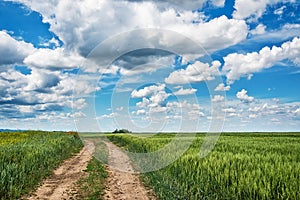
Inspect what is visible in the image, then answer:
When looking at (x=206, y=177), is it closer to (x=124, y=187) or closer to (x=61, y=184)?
(x=124, y=187)

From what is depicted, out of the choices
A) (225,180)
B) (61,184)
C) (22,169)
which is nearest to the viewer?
(225,180)

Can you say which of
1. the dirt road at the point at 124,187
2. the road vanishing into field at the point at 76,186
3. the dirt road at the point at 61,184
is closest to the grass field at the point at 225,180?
the dirt road at the point at 124,187

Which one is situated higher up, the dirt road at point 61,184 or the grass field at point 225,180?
the grass field at point 225,180

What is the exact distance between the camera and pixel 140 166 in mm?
16906

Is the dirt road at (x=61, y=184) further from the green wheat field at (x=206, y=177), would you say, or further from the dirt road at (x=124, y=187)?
the dirt road at (x=124, y=187)

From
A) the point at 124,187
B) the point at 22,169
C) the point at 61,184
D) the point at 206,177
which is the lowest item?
the point at 61,184

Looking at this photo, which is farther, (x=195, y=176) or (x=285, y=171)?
(x=195, y=176)

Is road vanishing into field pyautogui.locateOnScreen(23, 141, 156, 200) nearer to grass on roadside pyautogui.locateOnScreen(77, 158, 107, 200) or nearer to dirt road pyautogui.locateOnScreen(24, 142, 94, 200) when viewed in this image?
dirt road pyautogui.locateOnScreen(24, 142, 94, 200)

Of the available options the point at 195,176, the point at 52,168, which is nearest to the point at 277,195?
the point at 195,176

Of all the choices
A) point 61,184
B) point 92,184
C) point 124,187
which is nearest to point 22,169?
point 61,184

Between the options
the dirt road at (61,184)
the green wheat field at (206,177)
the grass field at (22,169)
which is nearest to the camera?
the green wheat field at (206,177)

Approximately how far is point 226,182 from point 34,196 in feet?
22.9

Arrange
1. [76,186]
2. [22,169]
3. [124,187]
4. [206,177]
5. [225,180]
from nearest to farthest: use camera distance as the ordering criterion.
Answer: [225,180], [206,177], [124,187], [76,186], [22,169]

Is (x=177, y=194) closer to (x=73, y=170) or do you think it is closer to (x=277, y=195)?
(x=277, y=195)
